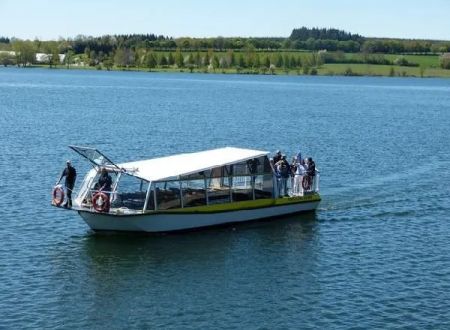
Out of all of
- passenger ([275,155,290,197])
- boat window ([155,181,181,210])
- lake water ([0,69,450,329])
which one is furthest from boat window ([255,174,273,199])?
boat window ([155,181,181,210])

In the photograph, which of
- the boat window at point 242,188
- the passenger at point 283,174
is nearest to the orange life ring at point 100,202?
the boat window at point 242,188

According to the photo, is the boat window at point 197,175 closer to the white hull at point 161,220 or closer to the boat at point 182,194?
the boat at point 182,194

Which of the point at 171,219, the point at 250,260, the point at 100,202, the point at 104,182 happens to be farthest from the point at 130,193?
the point at 250,260

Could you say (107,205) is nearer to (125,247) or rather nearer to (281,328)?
(125,247)

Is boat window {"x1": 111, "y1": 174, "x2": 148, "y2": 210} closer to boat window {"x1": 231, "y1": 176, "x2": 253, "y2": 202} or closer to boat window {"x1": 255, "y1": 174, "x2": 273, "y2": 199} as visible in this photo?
boat window {"x1": 231, "y1": 176, "x2": 253, "y2": 202}

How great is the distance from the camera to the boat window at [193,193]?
37388 mm

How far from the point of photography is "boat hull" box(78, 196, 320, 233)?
3538 centimetres

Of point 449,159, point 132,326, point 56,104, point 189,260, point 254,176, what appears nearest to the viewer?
point 132,326

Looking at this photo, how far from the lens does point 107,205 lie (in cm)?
3491

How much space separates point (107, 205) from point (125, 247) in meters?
2.24

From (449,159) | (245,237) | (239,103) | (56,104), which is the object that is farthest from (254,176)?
(239,103)

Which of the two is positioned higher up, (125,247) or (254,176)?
(254,176)

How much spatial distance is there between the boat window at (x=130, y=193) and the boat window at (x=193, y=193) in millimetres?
2095

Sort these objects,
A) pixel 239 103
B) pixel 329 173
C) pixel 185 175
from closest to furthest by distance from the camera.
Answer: pixel 185 175 < pixel 329 173 < pixel 239 103
